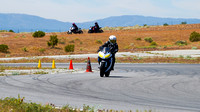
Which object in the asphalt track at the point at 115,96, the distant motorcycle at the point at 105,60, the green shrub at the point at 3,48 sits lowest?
the green shrub at the point at 3,48

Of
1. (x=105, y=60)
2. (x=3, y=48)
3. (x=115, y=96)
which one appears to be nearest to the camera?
(x=115, y=96)

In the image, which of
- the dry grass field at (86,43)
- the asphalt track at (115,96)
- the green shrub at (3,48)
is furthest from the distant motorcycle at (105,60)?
the green shrub at (3,48)

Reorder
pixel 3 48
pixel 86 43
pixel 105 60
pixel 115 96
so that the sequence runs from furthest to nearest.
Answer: pixel 86 43, pixel 3 48, pixel 105 60, pixel 115 96

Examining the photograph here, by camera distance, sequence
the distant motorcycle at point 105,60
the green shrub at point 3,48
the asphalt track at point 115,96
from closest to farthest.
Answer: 1. the asphalt track at point 115,96
2. the distant motorcycle at point 105,60
3. the green shrub at point 3,48

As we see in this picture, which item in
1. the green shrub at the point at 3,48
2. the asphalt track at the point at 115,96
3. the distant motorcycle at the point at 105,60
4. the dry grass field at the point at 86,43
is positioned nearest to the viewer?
the asphalt track at the point at 115,96

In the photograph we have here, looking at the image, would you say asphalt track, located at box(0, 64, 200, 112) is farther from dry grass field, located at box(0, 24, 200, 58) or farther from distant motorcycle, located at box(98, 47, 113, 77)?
dry grass field, located at box(0, 24, 200, 58)

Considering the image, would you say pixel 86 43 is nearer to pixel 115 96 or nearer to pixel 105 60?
pixel 105 60

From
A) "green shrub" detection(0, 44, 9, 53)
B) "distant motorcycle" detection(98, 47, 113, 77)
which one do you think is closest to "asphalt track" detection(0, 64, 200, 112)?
"distant motorcycle" detection(98, 47, 113, 77)

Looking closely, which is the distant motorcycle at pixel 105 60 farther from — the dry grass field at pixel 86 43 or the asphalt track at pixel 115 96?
the dry grass field at pixel 86 43

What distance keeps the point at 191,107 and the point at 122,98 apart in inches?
80.9

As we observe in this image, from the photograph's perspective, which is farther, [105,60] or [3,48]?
[3,48]

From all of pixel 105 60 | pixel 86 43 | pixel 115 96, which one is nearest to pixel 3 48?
pixel 86 43

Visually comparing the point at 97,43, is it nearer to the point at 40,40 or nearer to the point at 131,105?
the point at 40,40

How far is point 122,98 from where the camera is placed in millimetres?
9508
